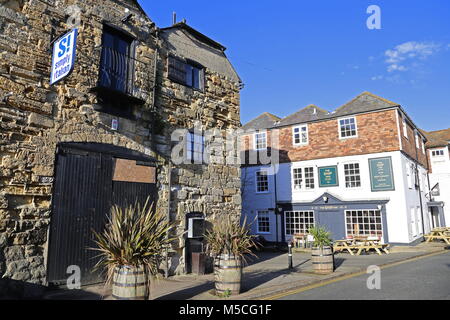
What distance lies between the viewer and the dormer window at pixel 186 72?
10836mm

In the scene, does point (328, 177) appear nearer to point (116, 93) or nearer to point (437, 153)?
point (437, 153)

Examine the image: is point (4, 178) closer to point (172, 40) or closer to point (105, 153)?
point (105, 153)

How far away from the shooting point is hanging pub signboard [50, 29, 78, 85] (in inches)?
263

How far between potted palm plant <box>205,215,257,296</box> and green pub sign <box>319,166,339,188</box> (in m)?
14.2

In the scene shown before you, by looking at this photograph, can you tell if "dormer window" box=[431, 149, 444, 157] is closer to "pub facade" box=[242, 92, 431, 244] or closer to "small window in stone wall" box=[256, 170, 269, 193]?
"pub facade" box=[242, 92, 431, 244]

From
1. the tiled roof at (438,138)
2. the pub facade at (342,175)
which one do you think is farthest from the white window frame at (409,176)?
the tiled roof at (438,138)

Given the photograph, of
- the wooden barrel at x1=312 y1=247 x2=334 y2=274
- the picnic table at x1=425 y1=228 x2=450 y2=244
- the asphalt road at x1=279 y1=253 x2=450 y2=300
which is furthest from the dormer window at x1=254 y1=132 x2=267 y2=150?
the asphalt road at x1=279 y1=253 x2=450 y2=300

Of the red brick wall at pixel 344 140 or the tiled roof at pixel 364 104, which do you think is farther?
the tiled roof at pixel 364 104

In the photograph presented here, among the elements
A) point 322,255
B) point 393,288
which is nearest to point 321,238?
point 322,255

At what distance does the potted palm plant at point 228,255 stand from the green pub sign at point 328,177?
14152mm

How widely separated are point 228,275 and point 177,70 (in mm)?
7036

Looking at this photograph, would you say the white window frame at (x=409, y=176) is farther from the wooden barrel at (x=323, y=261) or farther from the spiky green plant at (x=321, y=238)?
the wooden barrel at (x=323, y=261)

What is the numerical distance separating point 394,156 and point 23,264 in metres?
18.2
